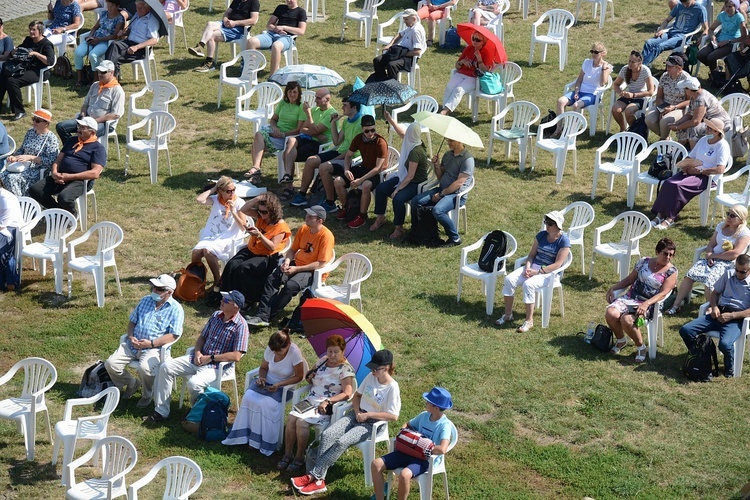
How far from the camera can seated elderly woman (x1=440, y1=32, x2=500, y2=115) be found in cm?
1641

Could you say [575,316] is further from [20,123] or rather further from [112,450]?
[20,123]

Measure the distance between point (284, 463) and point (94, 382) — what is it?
2.08 m

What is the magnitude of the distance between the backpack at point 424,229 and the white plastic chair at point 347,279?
1.49 metres

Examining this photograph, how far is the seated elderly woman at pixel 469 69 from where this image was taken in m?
16.4

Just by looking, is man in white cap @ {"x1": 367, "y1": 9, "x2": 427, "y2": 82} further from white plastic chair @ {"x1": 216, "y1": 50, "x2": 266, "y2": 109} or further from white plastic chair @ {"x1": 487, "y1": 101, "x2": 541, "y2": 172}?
white plastic chair @ {"x1": 487, "y1": 101, "x2": 541, "y2": 172}

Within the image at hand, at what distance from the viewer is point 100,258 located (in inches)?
487

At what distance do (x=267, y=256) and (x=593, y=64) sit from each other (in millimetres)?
6296

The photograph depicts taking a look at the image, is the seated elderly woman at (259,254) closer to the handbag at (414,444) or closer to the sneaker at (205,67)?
the handbag at (414,444)

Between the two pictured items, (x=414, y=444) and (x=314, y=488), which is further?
(x=314, y=488)

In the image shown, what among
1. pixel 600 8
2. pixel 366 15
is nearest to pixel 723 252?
pixel 366 15

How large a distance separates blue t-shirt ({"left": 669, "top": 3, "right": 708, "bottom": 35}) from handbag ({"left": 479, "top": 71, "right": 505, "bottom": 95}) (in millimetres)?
3231

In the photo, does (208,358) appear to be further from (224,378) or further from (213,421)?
(213,421)

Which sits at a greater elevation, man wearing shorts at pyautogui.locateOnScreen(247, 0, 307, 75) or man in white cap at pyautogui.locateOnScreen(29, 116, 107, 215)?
man wearing shorts at pyautogui.locateOnScreen(247, 0, 307, 75)

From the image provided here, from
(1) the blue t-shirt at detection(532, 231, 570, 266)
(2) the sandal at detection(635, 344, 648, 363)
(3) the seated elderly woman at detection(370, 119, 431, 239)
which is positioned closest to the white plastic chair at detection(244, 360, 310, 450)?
(1) the blue t-shirt at detection(532, 231, 570, 266)
